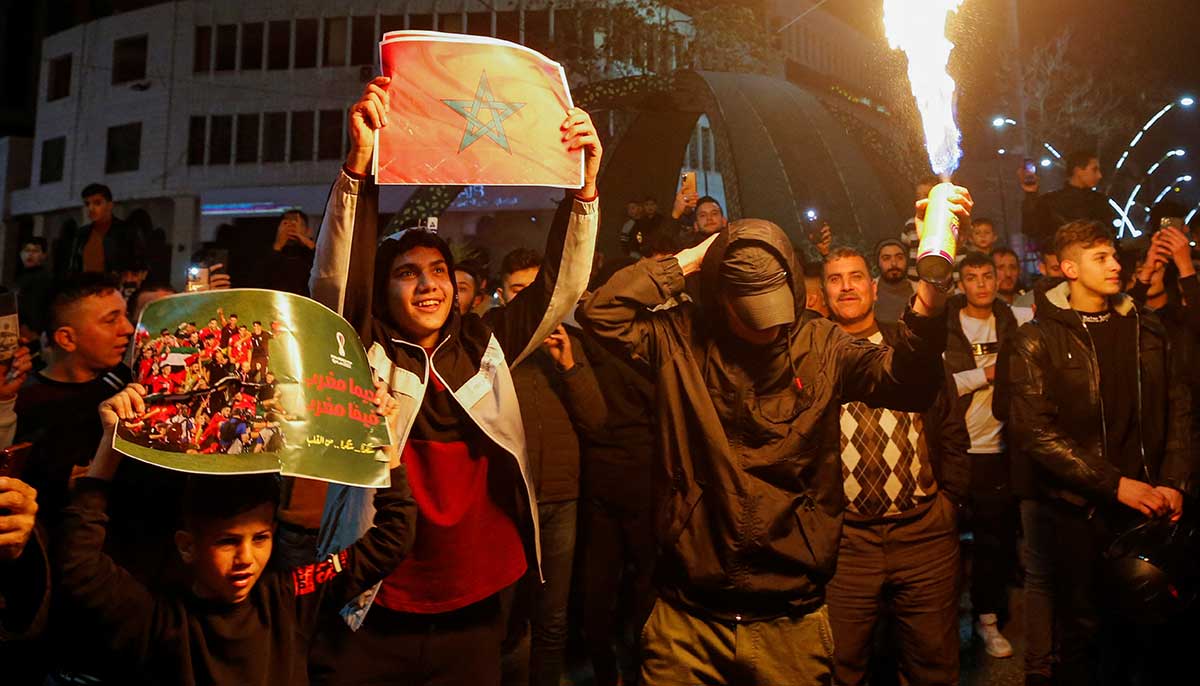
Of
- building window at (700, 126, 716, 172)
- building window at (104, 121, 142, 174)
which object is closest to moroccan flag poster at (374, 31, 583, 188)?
building window at (700, 126, 716, 172)

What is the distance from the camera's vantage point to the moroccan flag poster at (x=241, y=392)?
2211 millimetres

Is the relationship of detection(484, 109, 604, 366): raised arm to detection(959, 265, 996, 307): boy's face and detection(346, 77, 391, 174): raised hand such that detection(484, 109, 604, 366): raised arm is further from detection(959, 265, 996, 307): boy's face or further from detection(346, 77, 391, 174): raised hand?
detection(959, 265, 996, 307): boy's face

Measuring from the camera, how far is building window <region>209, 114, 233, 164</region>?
121 ft

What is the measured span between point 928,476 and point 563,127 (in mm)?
2686

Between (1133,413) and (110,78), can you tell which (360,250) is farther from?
(110,78)

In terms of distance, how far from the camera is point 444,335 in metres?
3.45

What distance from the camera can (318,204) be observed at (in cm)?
3528

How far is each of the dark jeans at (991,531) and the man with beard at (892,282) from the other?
1278mm

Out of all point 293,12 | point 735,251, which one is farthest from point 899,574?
point 293,12

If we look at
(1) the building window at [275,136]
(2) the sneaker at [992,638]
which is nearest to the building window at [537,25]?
(1) the building window at [275,136]

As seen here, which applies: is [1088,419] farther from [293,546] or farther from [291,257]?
[291,257]

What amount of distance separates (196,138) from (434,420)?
3837 cm

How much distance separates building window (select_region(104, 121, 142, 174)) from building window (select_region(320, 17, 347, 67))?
8730 millimetres

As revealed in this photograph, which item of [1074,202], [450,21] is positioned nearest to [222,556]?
[1074,202]
